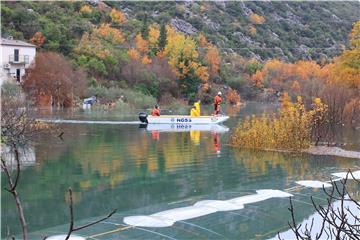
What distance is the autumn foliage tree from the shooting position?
3070 cm

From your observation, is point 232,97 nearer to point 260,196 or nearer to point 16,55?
point 16,55

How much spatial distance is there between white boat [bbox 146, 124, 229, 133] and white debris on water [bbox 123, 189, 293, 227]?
37.0 feet

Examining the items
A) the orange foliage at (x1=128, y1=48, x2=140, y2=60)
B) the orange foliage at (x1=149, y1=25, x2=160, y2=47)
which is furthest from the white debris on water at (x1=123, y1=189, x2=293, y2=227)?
the orange foliage at (x1=149, y1=25, x2=160, y2=47)

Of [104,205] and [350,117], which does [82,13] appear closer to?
[350,117]

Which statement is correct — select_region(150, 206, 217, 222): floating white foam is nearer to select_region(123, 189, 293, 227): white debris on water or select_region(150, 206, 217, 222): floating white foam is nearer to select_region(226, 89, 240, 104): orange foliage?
select_region(123, 189, 293, 227): white debris on water

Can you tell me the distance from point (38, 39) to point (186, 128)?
2094 cm

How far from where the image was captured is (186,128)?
20.5m

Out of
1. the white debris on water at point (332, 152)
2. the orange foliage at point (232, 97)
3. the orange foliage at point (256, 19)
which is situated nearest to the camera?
the white debris on water at point (332, 152)

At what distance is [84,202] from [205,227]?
230 cm

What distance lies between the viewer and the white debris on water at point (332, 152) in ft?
45.8

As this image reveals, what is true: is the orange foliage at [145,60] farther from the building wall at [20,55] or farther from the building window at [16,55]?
the building window at [16,55]

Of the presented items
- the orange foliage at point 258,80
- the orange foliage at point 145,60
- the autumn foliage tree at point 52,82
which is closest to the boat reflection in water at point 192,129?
the autumn foliage tree at point 52,82

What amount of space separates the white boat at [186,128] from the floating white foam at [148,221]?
1267 centimetres

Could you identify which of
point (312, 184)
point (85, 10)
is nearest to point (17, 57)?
point (85, 10)
